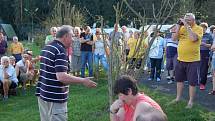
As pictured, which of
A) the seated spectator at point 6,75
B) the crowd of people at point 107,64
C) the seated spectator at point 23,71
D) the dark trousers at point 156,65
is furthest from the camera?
the dark trousers at point 156,65

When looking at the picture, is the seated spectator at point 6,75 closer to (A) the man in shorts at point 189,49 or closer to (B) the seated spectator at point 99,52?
(B) the seated spectator at point 99,52

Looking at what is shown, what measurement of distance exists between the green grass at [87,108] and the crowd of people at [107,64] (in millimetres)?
361

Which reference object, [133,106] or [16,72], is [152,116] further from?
[16,72]

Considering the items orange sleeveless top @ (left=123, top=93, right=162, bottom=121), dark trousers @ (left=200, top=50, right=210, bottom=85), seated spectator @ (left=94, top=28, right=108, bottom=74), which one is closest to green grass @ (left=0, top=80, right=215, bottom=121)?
dark trousers @ (left=200, top=50, right=210, bottom=85)

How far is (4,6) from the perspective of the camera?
53.6m

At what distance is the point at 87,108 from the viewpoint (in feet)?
31.8

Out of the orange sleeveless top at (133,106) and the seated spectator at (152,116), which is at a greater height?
the seated spectator at (152,116)

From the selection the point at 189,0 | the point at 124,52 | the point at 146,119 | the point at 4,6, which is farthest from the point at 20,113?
the point at 4,6

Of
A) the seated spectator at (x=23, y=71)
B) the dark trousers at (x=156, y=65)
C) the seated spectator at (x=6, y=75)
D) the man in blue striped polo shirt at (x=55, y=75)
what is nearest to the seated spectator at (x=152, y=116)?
the man in blue striped polo shirt at (x=55, y=75)

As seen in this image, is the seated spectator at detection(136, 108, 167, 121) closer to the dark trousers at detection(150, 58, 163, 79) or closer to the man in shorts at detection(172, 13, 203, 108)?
the man in shorts at detection(172, 13, 203, 108)

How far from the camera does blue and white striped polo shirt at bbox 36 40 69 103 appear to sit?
572 centimetres

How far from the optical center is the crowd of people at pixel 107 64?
428 cm

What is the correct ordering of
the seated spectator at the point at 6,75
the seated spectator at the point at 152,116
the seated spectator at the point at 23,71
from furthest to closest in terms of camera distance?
1. the seated spectator at the point at 23,71
2. the seated spectator at the point at 6,75
3. the seated spectator at the point at 152,116

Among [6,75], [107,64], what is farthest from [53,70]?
[6,75]
